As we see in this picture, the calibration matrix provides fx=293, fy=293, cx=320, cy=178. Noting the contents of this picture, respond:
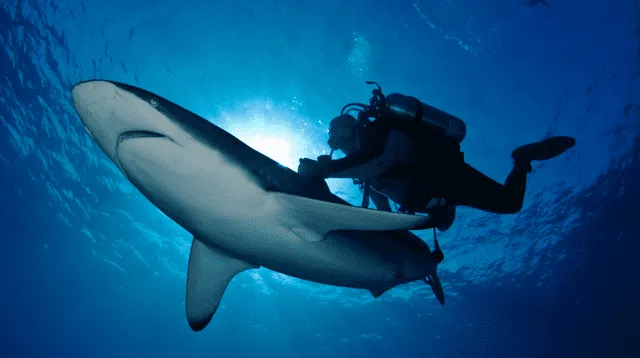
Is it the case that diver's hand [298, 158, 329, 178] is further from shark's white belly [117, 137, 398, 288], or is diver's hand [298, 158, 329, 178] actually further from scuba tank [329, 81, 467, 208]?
scuba tank [329, 81, 467, 208]

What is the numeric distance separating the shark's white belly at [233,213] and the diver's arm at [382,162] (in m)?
0.93

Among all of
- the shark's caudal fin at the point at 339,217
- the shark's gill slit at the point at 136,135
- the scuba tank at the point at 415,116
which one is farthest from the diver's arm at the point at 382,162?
the shark's gill slit at the point at 136,135

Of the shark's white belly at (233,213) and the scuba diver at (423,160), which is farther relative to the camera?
the scuba diver at (423,160)

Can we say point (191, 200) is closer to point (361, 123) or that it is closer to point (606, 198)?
point (361, 123)

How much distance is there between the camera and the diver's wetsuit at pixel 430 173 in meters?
3.69

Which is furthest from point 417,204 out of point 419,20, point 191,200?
point 419,20

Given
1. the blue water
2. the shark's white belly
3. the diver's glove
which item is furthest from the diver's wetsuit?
the blue water

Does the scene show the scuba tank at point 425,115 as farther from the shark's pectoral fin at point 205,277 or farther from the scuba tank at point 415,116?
the shark's pectoral fin at point 205,277

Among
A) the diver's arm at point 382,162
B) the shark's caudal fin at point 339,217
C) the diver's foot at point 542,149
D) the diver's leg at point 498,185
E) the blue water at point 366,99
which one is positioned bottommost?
the shark's caudal fin at point 339,217

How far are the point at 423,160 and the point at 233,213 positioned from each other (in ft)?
8.63

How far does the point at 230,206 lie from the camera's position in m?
2.28

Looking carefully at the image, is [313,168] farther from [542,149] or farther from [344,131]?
[542,149]

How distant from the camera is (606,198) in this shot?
15.7 metres

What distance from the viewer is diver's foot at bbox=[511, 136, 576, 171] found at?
14.2 ft
